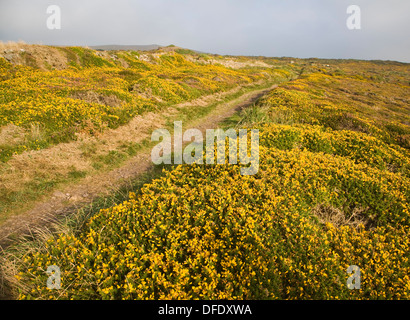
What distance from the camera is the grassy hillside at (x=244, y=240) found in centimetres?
432

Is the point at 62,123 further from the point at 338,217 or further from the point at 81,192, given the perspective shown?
the point at 338,217

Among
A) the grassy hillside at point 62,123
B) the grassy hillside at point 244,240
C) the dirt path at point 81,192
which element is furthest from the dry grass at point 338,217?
the grassy hillside at point 62,123

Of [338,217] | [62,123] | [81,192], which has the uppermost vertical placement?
[62,123]

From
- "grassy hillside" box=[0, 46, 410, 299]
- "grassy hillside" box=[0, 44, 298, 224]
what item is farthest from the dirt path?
"grassy hillside" box=[0, 46, 410, 299]

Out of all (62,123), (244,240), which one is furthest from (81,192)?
(244,240)

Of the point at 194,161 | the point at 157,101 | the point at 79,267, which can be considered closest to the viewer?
the point at 79,267

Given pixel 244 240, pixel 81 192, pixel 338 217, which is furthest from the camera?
pixel 81 192

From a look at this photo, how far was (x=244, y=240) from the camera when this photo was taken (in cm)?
511

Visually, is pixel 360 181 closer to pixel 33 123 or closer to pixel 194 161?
pixel 194 161

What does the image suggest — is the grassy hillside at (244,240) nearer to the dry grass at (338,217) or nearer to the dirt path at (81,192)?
the dry grass at (338,217)

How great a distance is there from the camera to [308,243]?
5.14m

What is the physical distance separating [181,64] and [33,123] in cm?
4855

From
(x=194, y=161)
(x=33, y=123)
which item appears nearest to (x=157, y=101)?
(x=33, y=123)

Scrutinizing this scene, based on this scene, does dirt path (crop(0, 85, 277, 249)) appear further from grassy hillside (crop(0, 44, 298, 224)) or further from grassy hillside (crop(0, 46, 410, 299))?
grassy hillside (crop(0, 46, 410, 299))
